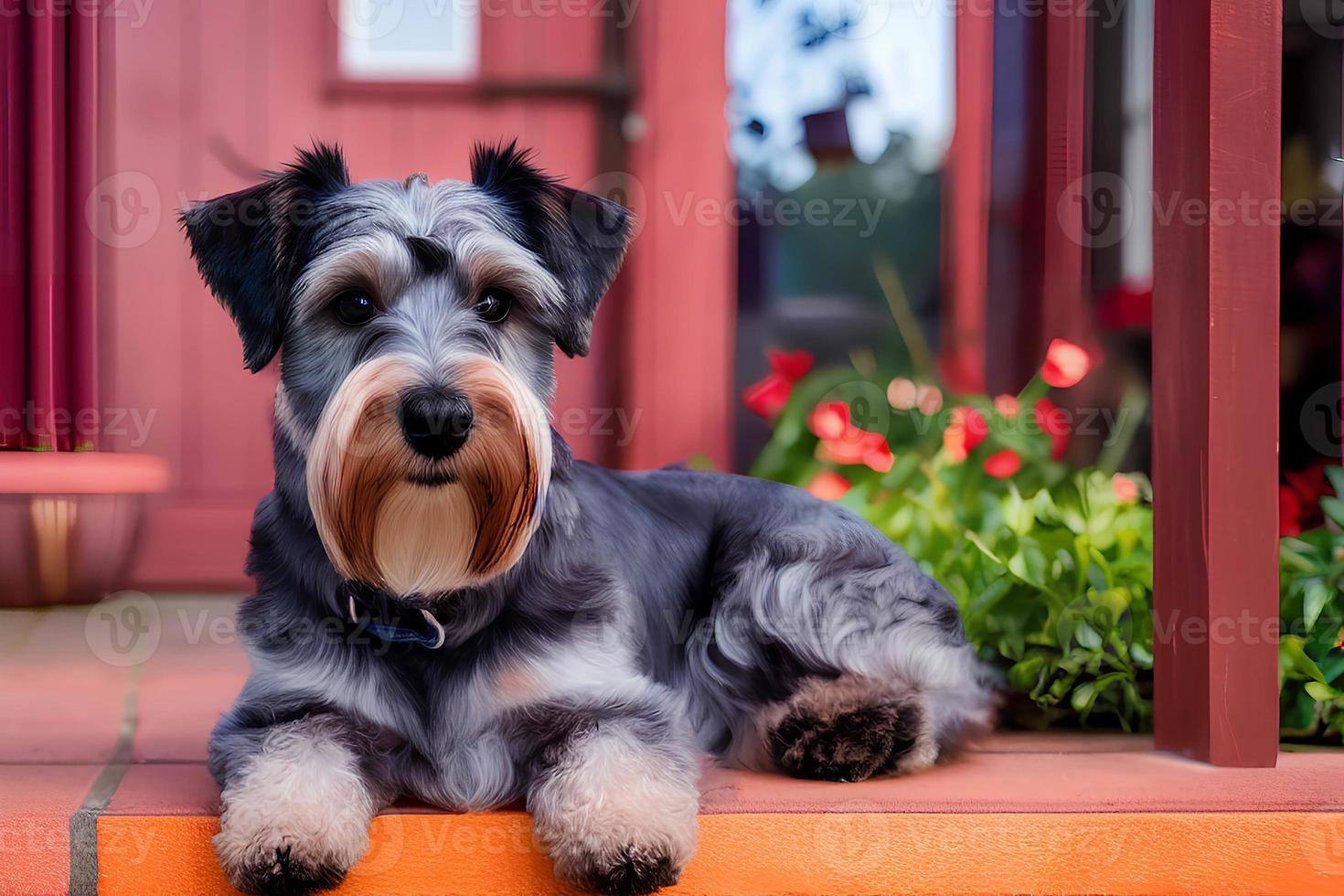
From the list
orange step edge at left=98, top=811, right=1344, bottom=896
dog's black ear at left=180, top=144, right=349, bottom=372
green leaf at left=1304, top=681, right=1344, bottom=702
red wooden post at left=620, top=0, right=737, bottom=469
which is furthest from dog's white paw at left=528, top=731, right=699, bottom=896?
red wooden post at left=620, top=0, right=737, bottom=469

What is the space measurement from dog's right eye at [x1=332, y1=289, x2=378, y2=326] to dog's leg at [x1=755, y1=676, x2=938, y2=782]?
1.46 metres

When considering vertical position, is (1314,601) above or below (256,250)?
below

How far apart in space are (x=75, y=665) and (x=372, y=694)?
7.28ft

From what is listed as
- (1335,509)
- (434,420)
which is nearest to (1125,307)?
(1335,509)

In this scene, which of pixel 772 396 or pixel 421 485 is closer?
pixel 421 485

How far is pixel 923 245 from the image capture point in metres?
5.68

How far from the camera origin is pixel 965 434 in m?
4.55

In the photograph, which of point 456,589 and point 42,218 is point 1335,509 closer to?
point 456,589

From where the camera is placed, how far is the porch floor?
2.27m

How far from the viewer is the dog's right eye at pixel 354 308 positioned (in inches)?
91.0

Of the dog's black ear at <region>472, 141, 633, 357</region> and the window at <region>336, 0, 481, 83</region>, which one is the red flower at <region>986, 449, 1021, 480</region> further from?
the window at <region>336, 0, 481, 83</region>

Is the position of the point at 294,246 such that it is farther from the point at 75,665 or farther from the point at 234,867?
the point at 75,665

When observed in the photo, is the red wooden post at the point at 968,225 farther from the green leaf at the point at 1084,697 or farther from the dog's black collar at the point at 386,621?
the dog's black collar at the point at 386,621

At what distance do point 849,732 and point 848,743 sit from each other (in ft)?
0.10
